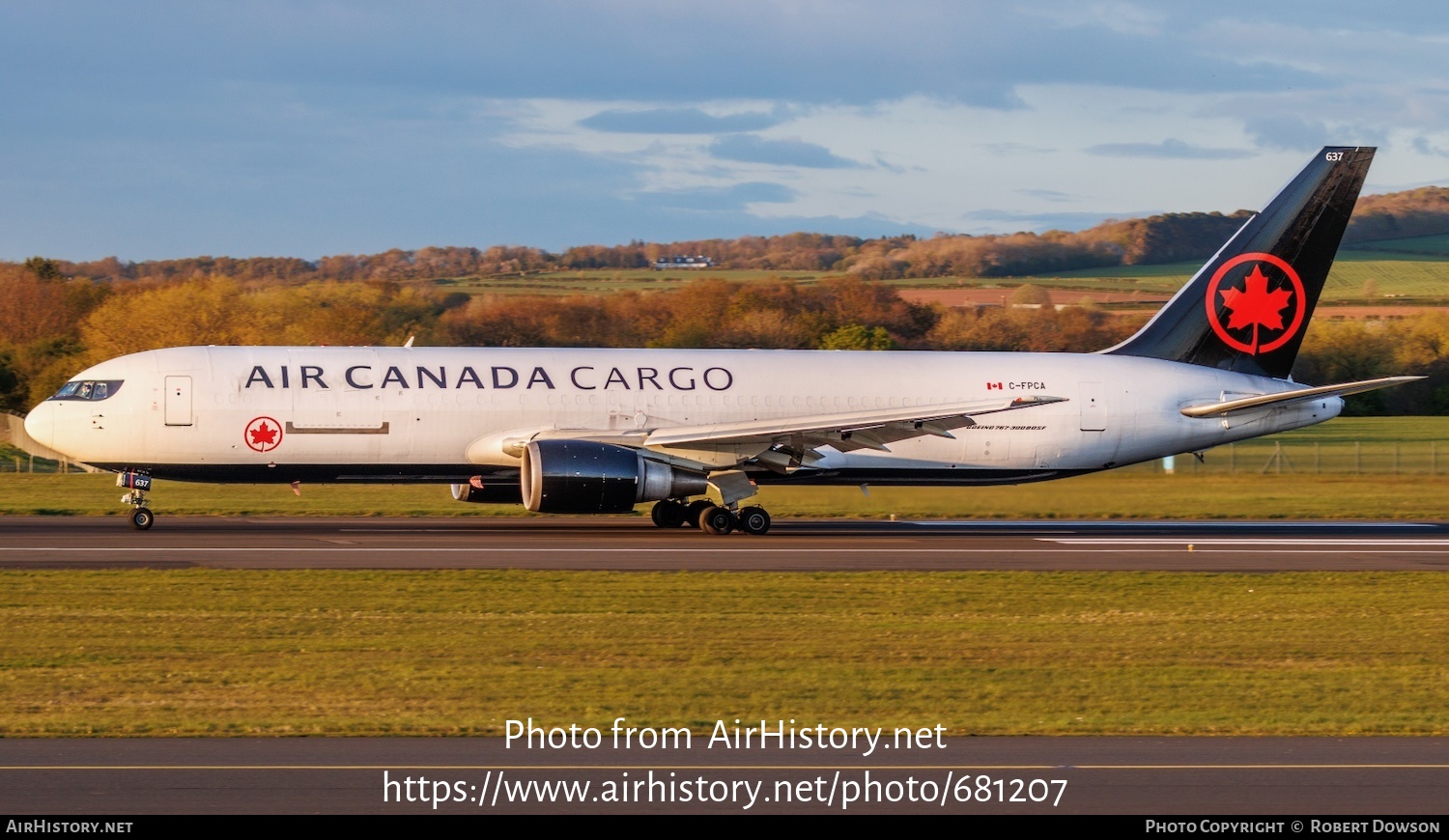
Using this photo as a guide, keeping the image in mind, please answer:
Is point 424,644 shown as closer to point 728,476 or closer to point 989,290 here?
point 728,476

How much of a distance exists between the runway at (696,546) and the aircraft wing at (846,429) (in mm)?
1792

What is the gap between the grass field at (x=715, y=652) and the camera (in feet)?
39.3

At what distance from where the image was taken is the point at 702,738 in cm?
1090

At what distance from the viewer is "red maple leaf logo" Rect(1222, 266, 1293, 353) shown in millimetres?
33094

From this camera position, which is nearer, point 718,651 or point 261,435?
point 718,651

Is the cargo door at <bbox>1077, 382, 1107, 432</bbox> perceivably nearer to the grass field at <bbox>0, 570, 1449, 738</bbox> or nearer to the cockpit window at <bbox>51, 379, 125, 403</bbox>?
the grass field at <bbox>0, 570, 1449, 738</bbox>

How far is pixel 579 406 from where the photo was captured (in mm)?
29359

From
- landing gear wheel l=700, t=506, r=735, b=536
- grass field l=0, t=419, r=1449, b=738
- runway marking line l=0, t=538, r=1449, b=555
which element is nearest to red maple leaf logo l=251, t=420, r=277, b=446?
runway marking line l=0, t=538, r=1449, b=555

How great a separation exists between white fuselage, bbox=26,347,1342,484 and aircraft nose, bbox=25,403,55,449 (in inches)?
1.1

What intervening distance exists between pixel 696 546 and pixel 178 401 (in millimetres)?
9845

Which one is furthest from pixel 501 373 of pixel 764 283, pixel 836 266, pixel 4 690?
pixel 836 266

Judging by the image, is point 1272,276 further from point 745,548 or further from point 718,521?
point 745,548

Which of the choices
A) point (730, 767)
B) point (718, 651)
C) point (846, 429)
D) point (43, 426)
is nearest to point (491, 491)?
point (846, 429)
